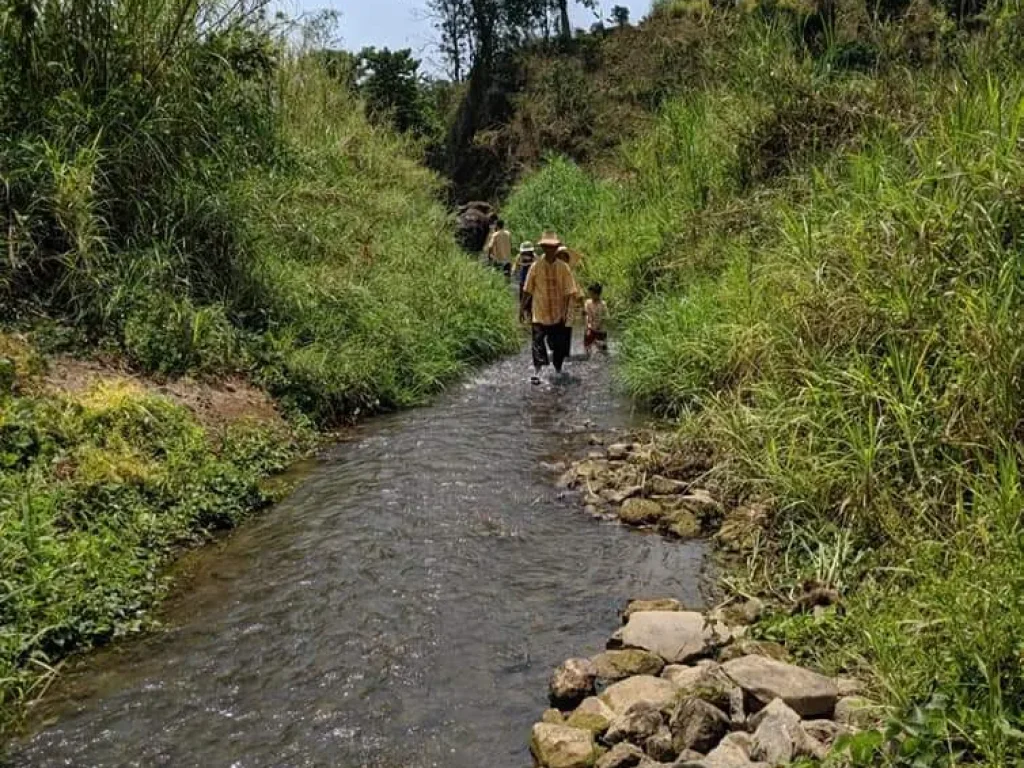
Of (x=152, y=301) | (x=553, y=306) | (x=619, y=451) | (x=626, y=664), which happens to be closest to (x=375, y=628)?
(x=626, y=664)

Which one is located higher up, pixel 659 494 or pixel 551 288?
pixel 551 288

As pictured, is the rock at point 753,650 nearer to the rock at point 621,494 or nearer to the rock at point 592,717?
the rock at point 592,717

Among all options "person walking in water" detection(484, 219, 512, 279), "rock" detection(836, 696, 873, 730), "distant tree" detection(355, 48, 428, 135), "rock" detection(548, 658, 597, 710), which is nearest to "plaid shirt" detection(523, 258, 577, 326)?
"rock" detection(548, 658, 597, 710)

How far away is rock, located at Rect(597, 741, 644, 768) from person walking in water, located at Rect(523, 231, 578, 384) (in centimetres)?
708

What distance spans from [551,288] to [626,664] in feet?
21.8

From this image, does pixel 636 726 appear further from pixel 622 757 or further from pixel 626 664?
pixel 626 664

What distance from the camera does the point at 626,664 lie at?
412 centimetres

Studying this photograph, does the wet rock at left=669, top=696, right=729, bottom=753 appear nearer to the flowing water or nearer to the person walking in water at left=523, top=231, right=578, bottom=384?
the flowing water

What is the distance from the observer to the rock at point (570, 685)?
392cm

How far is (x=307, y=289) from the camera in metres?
9.81

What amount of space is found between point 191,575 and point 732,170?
8.89m

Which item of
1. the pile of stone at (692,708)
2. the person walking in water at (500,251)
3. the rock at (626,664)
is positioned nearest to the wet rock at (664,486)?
the pile of stone at (692,708)

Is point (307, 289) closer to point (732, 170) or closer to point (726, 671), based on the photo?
point (732, 170)

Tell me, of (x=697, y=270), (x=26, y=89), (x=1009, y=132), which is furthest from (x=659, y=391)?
(x=26, y=89)
